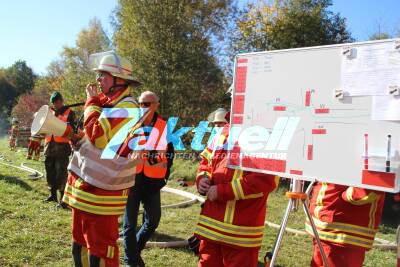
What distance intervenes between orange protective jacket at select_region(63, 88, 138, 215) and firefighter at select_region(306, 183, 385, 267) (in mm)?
1735

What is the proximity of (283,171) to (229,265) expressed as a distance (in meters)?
0.83

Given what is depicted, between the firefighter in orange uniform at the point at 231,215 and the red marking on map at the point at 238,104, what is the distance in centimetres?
23

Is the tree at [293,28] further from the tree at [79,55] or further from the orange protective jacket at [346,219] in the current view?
the orange protective jacket at [346,219]

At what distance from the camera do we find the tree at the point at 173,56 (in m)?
19.0

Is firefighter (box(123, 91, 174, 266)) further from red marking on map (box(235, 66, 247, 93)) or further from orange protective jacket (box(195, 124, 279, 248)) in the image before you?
red marking on map (box(235, 66, 247, 93))

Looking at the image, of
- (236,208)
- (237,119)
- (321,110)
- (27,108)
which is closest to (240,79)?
(237,119)

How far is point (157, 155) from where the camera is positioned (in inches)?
188

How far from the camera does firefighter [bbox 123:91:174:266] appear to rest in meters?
4.59

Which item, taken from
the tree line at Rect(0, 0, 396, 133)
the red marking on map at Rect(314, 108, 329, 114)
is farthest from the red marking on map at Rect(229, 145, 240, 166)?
the tree line at Rect(0, 0, 396, 133)

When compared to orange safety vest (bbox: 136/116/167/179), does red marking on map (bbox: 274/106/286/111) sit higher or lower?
higher

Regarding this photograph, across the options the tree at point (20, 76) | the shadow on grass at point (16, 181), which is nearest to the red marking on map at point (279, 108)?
the shadow on grass at point (16, 181)

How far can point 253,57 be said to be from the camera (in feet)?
10.4

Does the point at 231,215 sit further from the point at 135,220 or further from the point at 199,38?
the point at 199,38

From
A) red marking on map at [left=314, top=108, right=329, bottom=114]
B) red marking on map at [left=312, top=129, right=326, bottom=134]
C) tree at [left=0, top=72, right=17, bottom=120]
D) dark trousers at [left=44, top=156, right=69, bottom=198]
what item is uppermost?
tree at [left=0, top=72, right=17, bottom=120]
